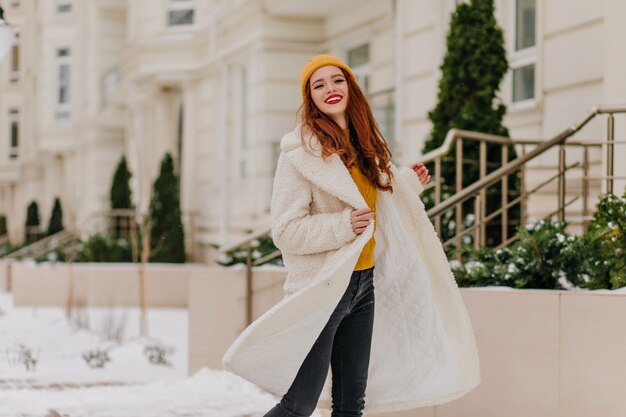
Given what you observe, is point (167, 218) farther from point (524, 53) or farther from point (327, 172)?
point (327, 172)

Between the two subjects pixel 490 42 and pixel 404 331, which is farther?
pixel 490 42

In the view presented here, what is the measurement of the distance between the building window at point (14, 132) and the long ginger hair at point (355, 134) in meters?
36.4

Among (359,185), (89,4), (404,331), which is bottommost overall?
(404,331)

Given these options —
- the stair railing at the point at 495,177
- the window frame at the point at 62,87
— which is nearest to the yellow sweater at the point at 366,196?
the stair railing at the point at 495,177

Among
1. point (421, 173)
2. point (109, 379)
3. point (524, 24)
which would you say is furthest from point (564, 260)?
point (524, 24)

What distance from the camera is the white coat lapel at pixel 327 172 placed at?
376 cm

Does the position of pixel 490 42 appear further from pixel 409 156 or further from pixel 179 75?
pixel 179 75

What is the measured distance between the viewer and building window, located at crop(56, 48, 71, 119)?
102 feet

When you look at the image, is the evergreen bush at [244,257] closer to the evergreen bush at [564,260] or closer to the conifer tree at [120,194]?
the evergreen bush at [564,260]

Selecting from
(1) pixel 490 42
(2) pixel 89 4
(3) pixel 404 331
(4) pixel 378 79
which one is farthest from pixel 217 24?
(3) pixel 404 331

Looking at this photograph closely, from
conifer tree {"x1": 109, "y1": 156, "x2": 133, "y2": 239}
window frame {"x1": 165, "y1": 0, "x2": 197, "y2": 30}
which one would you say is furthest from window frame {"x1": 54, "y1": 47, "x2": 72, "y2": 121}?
window frame {"x1": 165, "y1": 0, "x2": 197, "y2": 30}

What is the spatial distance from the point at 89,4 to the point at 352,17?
15.2 meters

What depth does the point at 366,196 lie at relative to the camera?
13.0 feet

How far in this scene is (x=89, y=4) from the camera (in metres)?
27.8
